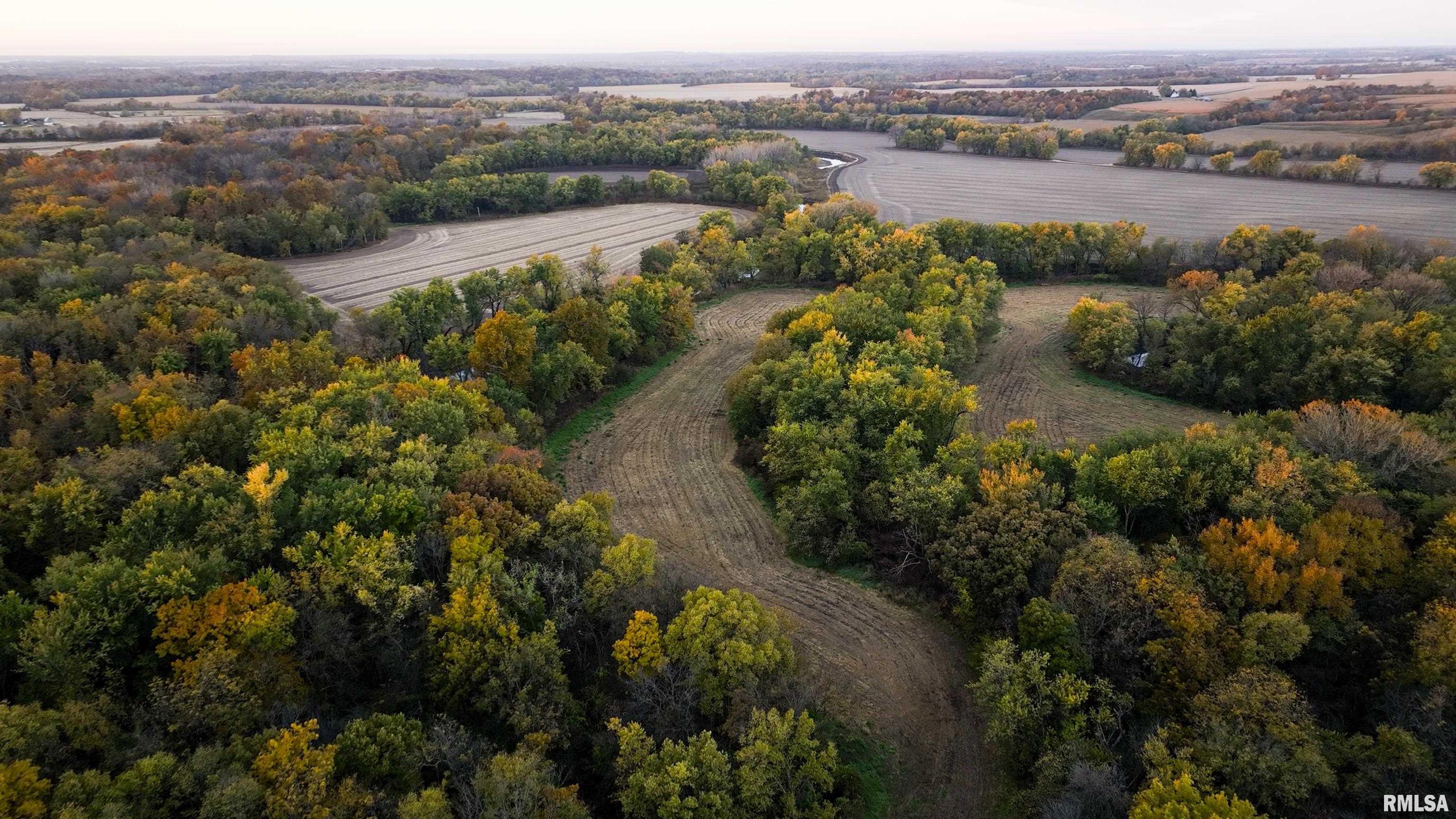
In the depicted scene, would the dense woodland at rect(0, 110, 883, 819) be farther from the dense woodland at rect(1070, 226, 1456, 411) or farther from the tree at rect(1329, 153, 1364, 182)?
the tree at rect(1329, 153, 1364, 182)

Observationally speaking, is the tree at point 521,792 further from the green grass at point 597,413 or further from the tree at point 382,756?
the green grass at point 597,413

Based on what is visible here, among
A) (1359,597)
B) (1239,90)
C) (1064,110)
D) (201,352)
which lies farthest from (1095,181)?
(1239,90)

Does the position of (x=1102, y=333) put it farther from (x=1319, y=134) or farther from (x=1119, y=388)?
(x=1319, y=134)

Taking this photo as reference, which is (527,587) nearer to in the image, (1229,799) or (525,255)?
(1229,799)

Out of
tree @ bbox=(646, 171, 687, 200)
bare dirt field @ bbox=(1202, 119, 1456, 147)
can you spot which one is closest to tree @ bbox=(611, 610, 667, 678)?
tree @ bbox=(646, 171, 687, 200)

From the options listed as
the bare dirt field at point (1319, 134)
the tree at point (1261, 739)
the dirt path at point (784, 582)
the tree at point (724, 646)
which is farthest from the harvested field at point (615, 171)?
the tree at point (1261, 739)

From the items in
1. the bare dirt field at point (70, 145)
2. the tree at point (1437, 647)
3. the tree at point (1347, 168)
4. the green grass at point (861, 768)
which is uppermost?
the bare dirt field at point (70, 145)

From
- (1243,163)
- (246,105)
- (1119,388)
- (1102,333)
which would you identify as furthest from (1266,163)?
(246,105)
